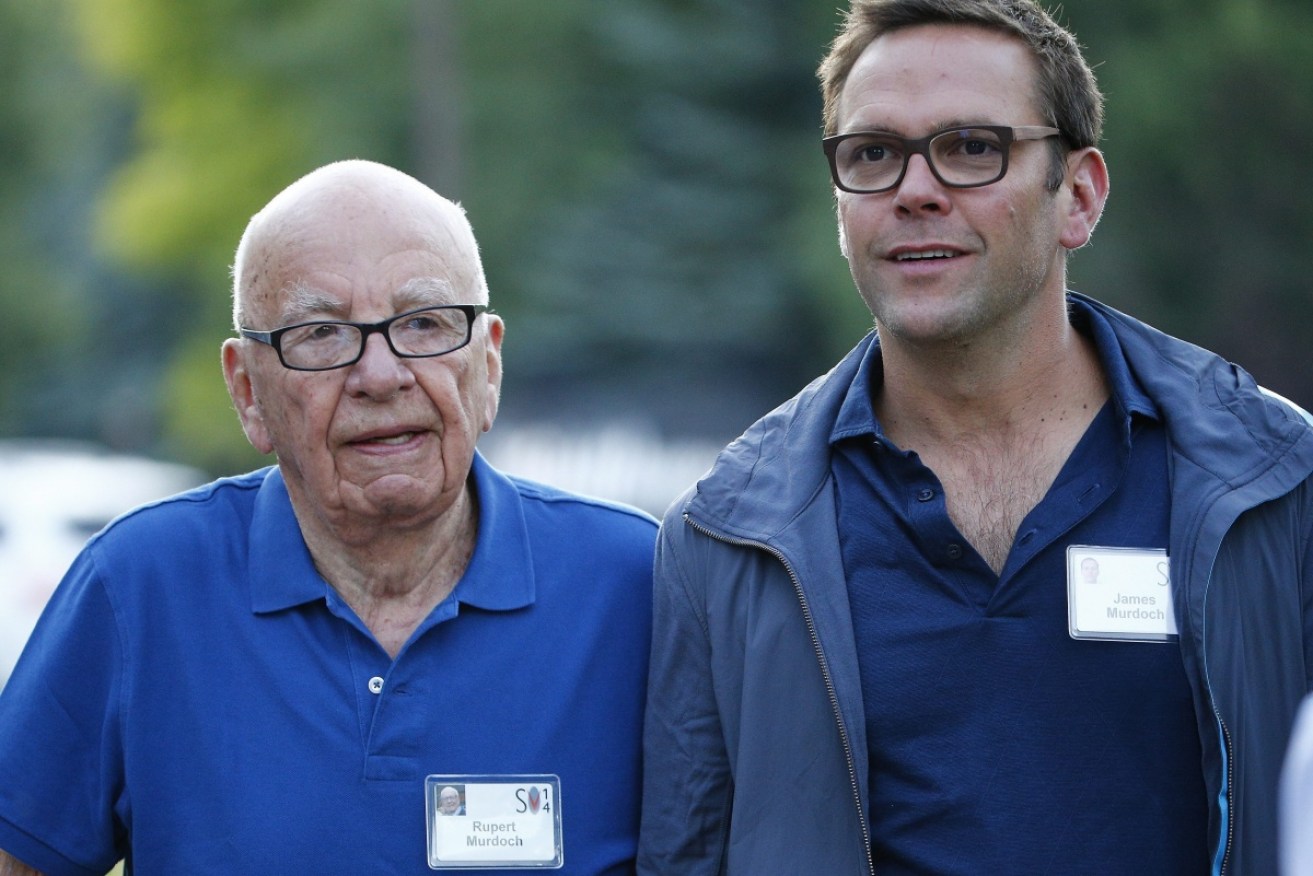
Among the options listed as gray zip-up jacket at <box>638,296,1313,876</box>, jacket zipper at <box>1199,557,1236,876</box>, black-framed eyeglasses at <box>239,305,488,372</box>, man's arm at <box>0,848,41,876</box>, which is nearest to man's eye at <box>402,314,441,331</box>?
black-framed eyeglasses at <box>239,305,488,372</box>

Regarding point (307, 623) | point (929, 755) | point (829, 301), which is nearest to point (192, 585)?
point (307, 623)

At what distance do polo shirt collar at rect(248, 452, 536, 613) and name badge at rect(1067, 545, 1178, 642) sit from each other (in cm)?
108

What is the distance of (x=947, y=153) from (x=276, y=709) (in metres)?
1.68

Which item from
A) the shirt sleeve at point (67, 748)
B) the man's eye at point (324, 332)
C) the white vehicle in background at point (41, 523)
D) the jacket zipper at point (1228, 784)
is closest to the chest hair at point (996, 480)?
the jacket zipper at point (1228, 784)

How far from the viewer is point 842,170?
3406mm

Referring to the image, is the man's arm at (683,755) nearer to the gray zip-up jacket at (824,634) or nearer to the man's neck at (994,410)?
the gray zip-up jacket at (824,634)

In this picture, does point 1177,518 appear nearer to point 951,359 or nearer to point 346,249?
point 951,359

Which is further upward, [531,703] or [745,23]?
[745,23]

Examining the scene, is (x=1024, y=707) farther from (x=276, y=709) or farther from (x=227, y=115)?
(x=227, y=115)

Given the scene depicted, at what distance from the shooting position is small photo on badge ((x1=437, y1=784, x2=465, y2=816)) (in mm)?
3205

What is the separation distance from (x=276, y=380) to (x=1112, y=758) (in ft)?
5.72

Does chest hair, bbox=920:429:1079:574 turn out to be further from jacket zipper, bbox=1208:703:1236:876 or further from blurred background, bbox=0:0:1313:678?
blurred background, bbox=0:0:1313:678

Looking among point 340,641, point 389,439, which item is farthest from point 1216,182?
point 340,641

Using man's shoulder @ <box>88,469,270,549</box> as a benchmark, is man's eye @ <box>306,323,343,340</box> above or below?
above
